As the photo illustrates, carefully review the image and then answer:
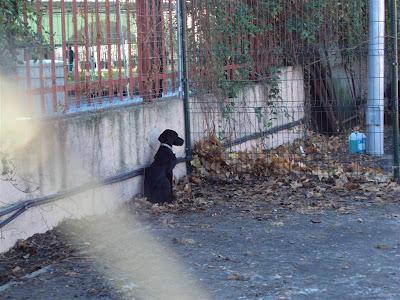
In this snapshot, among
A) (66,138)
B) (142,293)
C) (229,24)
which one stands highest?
(229,24)

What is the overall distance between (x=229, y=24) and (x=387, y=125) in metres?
3.32

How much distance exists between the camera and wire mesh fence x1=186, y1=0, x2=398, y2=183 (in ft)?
31.0

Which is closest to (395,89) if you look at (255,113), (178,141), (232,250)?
(178,141)

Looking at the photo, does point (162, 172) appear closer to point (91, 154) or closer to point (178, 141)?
point (178, 141)

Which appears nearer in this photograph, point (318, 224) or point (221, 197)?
point (318, 224)

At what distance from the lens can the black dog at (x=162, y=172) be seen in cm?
798

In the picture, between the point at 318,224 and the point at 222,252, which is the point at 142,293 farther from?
the point at 318,224

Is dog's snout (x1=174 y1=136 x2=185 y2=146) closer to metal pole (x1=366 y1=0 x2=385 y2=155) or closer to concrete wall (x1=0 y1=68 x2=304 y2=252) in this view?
concrete wall (x1=0 y1=68 x2=304 y2=252)

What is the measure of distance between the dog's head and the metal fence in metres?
0.50

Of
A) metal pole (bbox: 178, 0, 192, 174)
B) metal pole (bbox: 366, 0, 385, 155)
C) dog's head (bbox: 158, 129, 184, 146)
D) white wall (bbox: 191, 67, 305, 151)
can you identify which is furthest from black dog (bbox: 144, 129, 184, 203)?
metal pole (bbox: 366, 0, 385, 155)

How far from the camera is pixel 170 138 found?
8258 millimetres

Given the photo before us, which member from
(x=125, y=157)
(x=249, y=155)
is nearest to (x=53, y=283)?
(x=125, y=157)

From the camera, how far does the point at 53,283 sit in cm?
538

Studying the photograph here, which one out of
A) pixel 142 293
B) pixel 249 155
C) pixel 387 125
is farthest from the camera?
pixel 387 125
